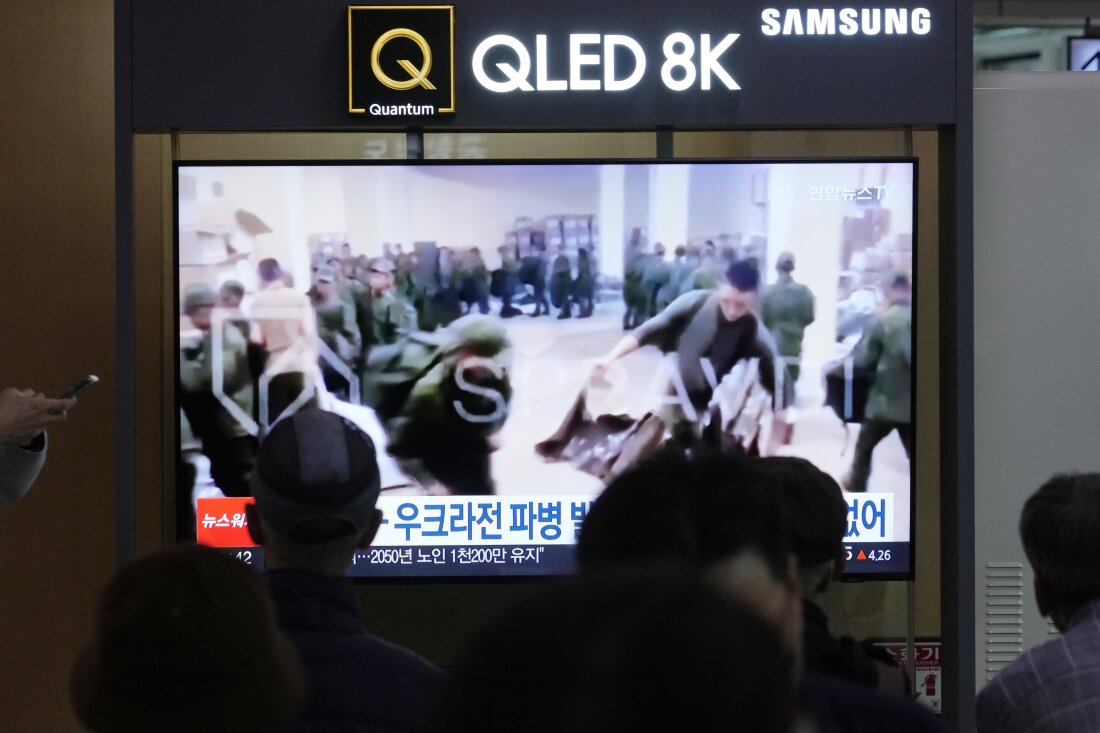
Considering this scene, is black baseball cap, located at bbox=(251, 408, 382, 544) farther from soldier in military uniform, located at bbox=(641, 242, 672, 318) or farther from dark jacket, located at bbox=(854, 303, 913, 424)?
dark jacket, located at bbox=(854, 303, 913, 424)

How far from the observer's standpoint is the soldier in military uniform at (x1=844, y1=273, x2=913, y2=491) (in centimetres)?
425

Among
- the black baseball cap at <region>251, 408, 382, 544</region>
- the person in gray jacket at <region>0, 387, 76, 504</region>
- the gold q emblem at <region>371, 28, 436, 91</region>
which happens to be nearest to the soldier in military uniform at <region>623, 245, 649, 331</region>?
the gold q emblem at <region>371, 28, 436, 91</region>

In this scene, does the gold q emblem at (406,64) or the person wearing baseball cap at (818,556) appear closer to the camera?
the person wearing baseball cap at (818,556)

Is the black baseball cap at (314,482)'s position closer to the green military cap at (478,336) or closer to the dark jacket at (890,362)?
the green military cap at (478,336)

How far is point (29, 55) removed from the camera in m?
4.45

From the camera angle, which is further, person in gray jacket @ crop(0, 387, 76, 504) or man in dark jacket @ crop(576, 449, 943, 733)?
person in gray jacket @ crop(0, 387, 76, 504)

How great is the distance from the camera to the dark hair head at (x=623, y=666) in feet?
2.10

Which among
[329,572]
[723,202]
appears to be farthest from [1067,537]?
[723,202]

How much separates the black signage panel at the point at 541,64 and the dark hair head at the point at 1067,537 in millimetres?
2045

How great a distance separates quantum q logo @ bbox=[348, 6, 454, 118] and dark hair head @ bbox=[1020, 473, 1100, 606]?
2.24 meters

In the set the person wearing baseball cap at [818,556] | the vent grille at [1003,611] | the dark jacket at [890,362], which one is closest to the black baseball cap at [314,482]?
the person wearing baseball cap at [818,556]

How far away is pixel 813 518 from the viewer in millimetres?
2320

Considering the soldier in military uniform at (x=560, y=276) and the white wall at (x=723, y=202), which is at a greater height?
the white wall at (x=723, y=202)

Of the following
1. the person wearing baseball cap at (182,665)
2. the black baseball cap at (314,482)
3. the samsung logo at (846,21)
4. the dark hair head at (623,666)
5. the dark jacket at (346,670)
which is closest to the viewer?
the dark hair head at (623,666)
